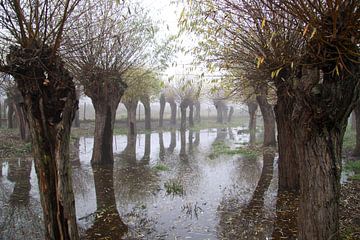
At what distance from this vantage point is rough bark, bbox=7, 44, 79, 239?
14.7 feet

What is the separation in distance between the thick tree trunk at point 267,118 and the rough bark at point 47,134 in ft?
46.5

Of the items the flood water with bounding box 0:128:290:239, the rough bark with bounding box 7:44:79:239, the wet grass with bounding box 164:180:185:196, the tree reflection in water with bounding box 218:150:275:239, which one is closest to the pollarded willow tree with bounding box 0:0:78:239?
the rough bark with bounding box 7:44:79:239

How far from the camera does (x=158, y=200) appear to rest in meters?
8.30

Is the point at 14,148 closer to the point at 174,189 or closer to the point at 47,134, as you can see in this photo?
the point at 174,189

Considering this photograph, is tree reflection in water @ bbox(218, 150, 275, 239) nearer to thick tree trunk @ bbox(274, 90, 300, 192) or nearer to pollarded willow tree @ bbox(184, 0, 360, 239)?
thick tree trunk @ bbox(274, 90, 300, 192)

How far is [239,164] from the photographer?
14.1 meters

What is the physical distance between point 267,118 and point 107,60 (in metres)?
10.7

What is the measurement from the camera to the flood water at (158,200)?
20.3 feet

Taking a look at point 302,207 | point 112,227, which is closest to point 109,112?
point 112,227

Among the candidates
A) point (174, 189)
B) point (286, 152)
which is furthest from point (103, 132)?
point (286, 152)

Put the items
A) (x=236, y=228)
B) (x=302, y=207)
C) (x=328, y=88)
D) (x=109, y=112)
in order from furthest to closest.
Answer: (x=109, y=112)
(x=236, y=228)
(x=302, y=207)
(x=328, y=88)

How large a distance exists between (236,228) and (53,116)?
4219 millimetres

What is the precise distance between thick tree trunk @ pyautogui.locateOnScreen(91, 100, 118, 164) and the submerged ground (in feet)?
2.00

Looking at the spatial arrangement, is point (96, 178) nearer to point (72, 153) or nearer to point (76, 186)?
point (76, 186)
